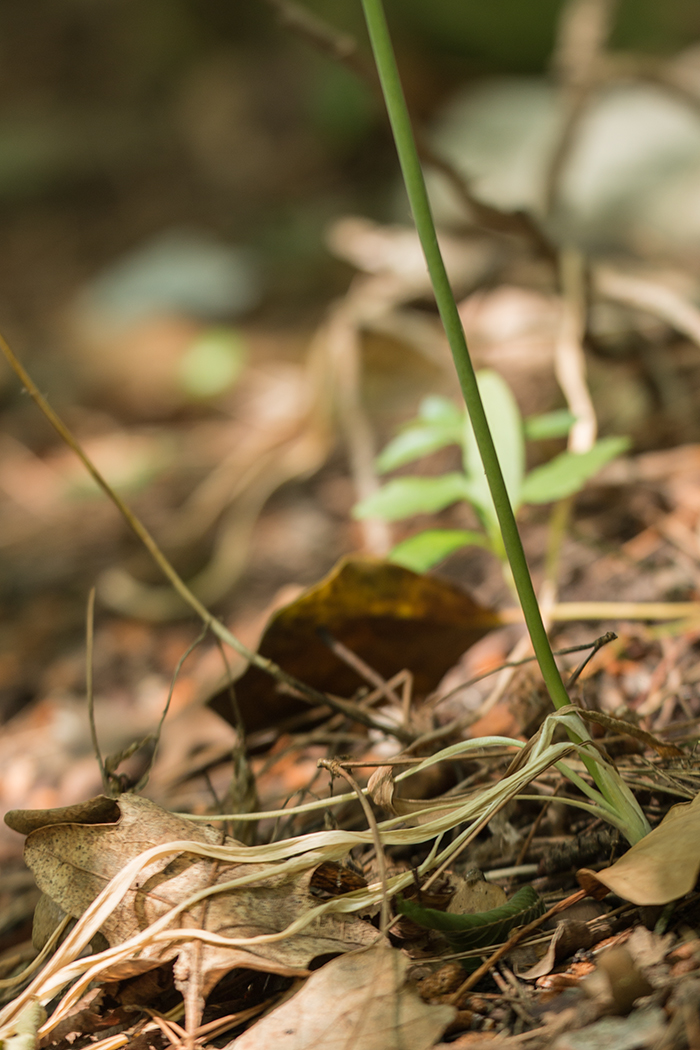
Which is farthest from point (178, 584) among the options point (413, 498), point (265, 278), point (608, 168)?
point (265, 278)

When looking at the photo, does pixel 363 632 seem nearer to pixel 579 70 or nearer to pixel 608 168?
pixel 579 70

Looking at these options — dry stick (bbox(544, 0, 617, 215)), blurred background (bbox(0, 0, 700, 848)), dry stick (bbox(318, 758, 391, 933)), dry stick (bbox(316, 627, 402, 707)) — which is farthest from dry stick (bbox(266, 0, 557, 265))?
dry stick (bbox(318, 758, 391, 933))

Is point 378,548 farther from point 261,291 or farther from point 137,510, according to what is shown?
point 261,291

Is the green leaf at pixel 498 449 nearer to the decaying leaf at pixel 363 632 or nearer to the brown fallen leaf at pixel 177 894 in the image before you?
the decaying leaf at pixel 363 632

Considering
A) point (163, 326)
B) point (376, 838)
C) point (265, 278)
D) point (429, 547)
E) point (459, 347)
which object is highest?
point (265, 278)

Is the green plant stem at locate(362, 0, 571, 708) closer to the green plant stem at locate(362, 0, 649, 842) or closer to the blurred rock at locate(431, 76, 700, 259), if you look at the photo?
the green plant stem at locate(362, 0, 649, 842)

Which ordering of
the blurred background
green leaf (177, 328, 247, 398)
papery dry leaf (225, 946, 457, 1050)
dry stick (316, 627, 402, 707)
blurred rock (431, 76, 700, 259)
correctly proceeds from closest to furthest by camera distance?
papery dry leaf (225, 946, 457, 1050) < dry stick (316, 627, 402, 707) < the blurred background < blurred rock (431, 76, 700, 259) < green leaf (177, 328, 247, 398)
